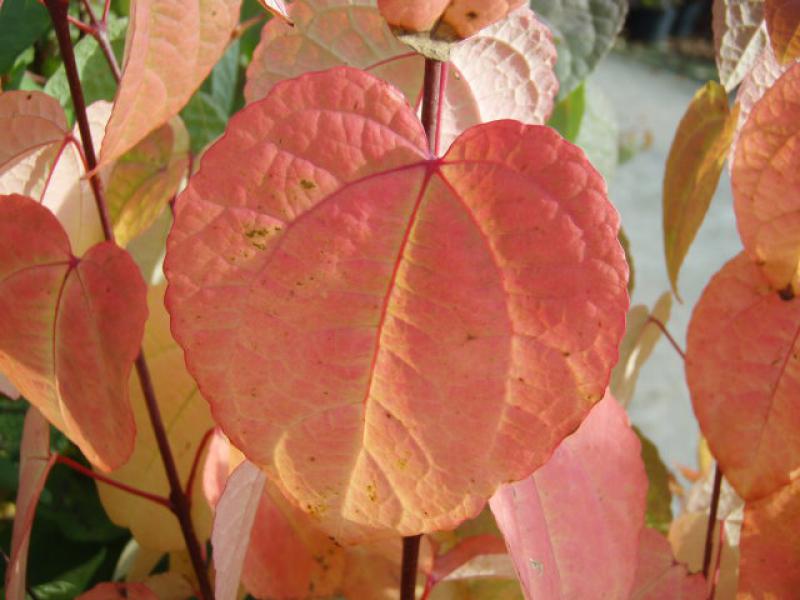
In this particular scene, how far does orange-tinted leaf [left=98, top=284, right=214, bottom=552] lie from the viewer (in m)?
0.41

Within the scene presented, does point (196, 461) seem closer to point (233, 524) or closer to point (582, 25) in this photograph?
point (233, 524)

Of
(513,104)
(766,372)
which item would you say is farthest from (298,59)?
(766,372)

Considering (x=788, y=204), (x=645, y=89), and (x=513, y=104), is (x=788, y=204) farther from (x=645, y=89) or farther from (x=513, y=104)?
(x=645, y=89)

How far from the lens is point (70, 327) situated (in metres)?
0.32

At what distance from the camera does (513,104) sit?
1.17 feet

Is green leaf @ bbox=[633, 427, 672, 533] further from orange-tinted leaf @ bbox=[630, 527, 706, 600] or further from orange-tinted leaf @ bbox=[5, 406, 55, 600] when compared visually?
orange-tinted leaf @ bbox=[5, 406, 55, 600]

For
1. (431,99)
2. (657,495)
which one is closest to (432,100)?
(431,99)

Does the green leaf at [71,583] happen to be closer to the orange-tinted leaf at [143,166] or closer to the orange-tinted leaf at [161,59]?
the orange-tinted leaf at [143,166]

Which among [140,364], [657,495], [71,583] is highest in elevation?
[140,364]

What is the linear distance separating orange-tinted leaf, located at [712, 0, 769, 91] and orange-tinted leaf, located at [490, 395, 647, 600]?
0.54 feet

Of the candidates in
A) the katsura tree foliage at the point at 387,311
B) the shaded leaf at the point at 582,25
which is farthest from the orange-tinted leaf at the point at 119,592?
the shaded leaf at the point at 582,25

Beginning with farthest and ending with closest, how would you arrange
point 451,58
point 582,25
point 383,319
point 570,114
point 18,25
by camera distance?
point 570,114 < point 582,25 < point 18,25 < point 451,58 < point 383,319

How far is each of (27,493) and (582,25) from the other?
1.44 ft

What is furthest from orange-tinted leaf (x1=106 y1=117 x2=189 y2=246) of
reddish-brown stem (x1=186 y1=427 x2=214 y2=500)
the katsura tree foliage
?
reddish-brown stem (x1=186 y1=427 x2=214 y2=500)
